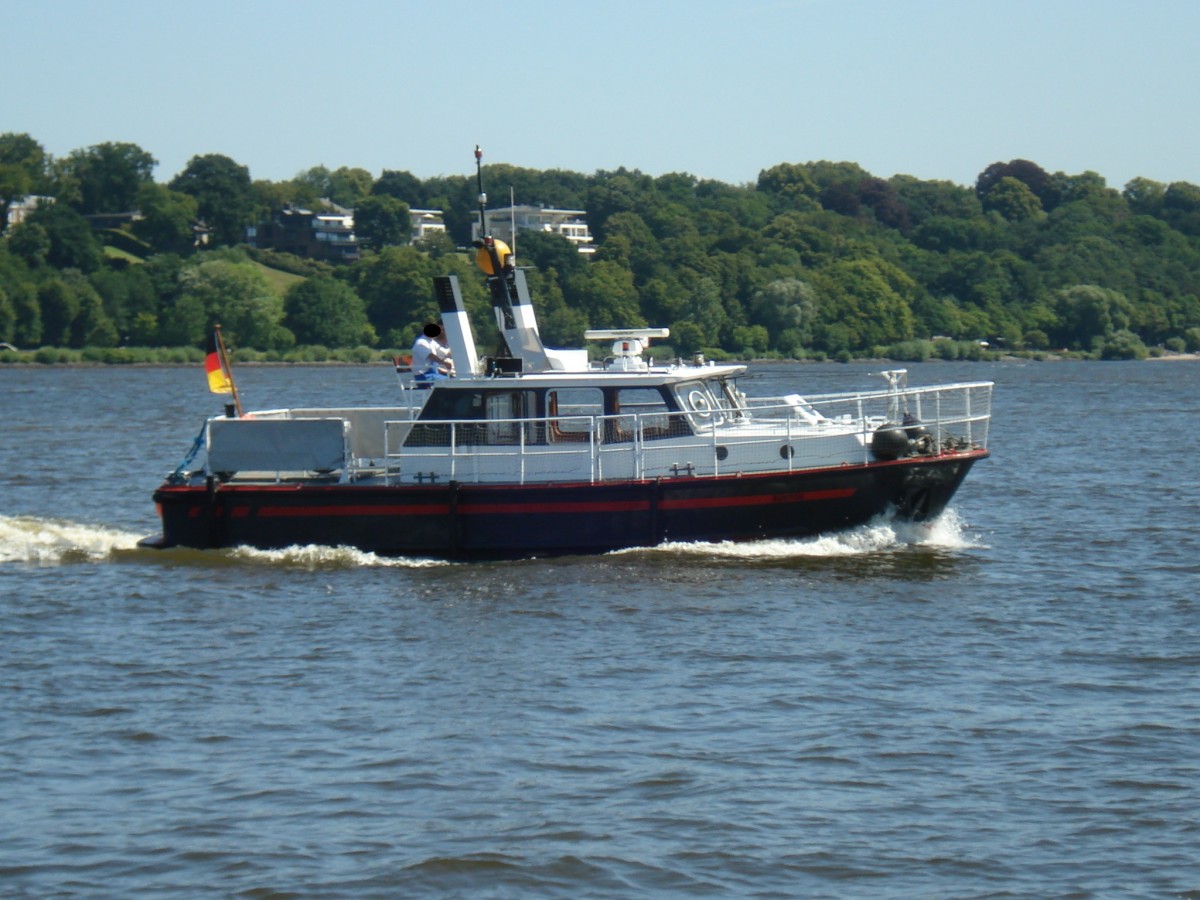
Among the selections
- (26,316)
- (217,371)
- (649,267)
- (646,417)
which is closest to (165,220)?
(26,316)

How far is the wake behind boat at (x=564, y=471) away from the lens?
20.7 meters

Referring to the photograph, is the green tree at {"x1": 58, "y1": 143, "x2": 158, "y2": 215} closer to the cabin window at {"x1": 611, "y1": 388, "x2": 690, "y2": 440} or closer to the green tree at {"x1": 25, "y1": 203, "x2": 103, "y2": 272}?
the green tree at {"x1": 25, "y1": 203, "x2": 103, "y2": 272}

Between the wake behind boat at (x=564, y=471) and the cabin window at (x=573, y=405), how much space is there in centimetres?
2

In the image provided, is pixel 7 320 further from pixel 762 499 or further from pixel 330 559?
pixel 762 499

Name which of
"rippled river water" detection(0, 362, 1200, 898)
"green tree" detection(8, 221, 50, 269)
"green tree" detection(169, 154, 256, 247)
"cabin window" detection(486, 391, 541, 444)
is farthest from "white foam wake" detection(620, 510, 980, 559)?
"green tree" detection(169, 154, 256, 247)

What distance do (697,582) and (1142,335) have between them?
405 feet

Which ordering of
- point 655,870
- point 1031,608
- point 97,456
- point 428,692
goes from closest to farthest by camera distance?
point 655,870 → point 428,692 → point 1031,608 → point 97,456

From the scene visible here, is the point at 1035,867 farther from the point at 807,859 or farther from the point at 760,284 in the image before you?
the point at 760,284

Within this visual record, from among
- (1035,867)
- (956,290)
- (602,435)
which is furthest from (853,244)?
(1035,867)

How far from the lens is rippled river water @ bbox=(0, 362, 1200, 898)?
11438 mm

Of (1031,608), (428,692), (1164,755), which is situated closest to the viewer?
(1164,755)

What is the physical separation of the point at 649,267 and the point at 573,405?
91.2m

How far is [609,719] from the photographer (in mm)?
14438

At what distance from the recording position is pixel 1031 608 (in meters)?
19.2
